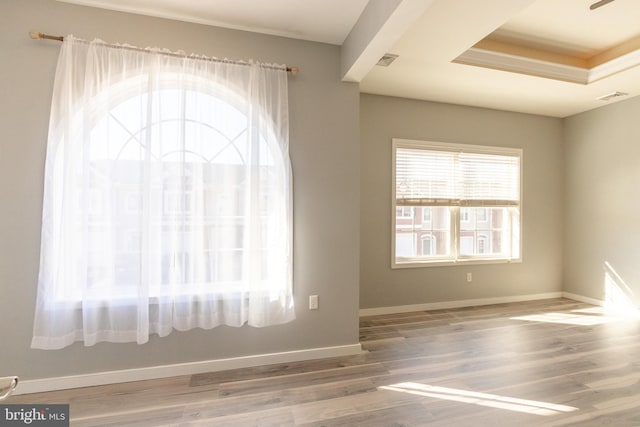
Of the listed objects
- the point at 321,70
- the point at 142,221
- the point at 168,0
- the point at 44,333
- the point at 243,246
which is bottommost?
the point at 44,333

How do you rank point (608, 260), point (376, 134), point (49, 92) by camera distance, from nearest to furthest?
1. point (49, 92)
2. point (376, 134)
3. point (608, 260)

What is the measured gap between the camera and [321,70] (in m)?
2.48

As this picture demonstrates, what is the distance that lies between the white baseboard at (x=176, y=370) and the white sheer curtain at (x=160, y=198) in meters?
0.30

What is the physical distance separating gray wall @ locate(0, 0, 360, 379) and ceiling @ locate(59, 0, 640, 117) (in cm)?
16

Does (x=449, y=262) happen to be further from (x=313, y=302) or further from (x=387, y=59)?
(x=387, y=59)

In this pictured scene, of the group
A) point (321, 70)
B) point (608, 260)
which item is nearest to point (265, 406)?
point (321, 70)

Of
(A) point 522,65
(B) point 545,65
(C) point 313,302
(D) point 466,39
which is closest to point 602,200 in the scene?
(B) point 545,65

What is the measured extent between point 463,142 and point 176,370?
13.9 ft

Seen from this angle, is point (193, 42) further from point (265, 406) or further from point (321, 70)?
point (265, 406)

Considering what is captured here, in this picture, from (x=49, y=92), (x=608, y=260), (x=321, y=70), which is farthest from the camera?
(x=608, y=260)

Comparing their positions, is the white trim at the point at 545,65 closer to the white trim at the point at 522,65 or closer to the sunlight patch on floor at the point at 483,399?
the white trim at the point at 522,65

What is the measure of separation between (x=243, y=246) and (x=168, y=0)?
1895mm

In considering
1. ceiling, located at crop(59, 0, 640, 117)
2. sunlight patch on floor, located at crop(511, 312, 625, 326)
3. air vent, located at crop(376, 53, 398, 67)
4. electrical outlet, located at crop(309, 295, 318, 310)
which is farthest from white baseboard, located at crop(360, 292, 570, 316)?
air vent, located at crop(376, 53, 398, 67)

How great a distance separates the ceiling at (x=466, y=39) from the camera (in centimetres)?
203
